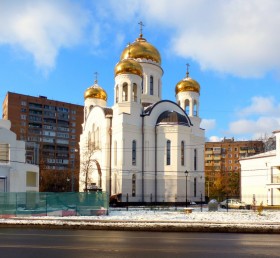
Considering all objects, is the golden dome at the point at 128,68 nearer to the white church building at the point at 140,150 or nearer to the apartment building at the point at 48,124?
the white church building at the point at 140,150

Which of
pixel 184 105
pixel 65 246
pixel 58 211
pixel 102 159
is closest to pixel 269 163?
pixel 184 105

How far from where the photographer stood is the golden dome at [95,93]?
5734 centimetres

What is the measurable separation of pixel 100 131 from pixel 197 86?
1391cm

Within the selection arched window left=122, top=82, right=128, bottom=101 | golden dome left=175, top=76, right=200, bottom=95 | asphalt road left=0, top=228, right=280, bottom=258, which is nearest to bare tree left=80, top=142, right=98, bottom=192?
arched window left=122, top=82, right=128, bottom=101

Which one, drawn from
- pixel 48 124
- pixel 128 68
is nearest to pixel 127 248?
pixel 128 68

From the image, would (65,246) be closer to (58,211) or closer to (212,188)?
(58,211)

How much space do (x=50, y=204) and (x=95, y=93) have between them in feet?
106

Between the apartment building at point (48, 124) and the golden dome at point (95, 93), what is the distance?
3914 centimetres

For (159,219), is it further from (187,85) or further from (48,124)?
(48,124)

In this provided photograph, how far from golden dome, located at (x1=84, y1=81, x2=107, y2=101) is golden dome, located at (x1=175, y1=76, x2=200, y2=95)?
34.1 feet

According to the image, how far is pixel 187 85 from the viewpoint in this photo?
5378 cm

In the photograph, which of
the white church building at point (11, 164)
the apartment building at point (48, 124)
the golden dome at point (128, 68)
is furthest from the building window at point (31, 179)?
the apartment building at point (48, 124)

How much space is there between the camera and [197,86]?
54156 millimetres

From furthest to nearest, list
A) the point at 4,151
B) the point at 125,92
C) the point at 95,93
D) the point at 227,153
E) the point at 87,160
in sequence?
the point at 227,153, the point at 95,93, the point at 87,160, the point at 125,92, the point at 4,151
